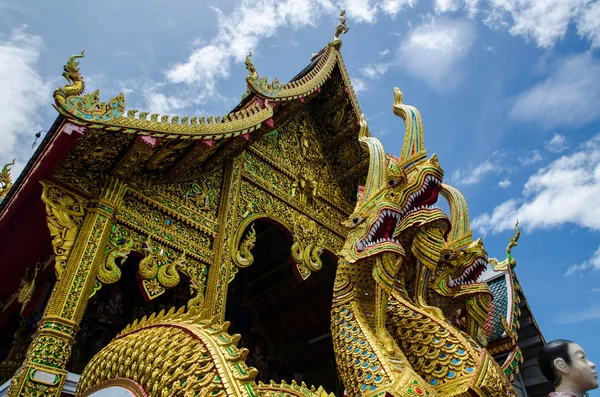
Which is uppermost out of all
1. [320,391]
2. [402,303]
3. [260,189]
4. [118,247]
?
[260,189]

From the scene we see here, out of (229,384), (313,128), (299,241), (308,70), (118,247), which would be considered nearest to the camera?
(229,384)

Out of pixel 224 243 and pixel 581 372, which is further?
pixel 224 243

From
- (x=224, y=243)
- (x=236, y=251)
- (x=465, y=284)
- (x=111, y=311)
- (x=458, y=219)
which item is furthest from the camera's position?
(x=111, y=311)

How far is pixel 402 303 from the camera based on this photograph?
3705mm

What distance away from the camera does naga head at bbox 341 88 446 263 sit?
3.60 meters

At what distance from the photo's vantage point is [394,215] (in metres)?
3.68

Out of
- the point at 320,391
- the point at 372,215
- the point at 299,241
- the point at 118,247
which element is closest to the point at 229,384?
the point at 320,391

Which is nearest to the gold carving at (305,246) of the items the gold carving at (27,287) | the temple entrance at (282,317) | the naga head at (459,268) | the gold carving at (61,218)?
the temple entrance at (282,317)

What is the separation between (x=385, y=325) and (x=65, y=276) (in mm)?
2397

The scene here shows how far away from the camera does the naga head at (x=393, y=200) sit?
11.8ft

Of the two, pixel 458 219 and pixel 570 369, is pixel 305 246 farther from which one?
pixel 570 369

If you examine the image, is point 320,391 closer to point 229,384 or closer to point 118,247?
point 229,384

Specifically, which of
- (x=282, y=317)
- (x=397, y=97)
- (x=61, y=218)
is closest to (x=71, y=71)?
(x=61, y=218)

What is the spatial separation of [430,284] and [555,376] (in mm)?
1850
